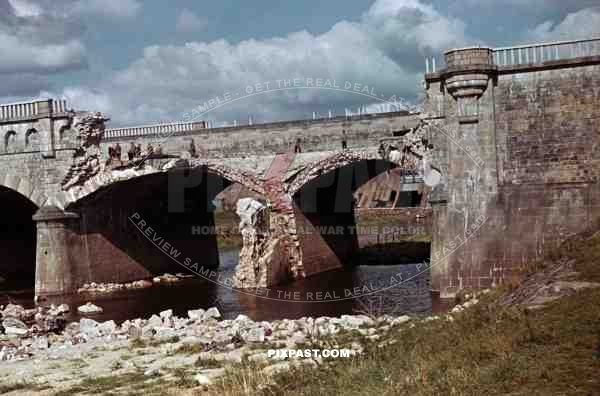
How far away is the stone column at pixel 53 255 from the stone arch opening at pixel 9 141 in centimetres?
276

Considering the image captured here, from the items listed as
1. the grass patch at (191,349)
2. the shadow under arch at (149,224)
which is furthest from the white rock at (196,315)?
the shadow under arch at (149,224)

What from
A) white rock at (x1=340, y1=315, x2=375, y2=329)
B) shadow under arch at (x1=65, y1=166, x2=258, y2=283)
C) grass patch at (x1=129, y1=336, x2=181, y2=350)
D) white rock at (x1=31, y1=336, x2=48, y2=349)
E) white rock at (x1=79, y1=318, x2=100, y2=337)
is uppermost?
shadow under arch at (x1=65, y1=166, x2=258, y2=283)

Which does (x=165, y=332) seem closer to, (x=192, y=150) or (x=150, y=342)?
(x=150, y=342)

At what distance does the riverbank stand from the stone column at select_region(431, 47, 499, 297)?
3.05 meters

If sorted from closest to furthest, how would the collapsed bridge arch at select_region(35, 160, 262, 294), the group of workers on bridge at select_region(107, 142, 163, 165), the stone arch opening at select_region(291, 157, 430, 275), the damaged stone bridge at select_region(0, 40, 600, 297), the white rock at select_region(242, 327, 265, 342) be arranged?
the white rock at select_region(242, 327, 265, 342) → the damaged stone bridge at select_region(0, 40, 600, 297) → the group of workers on bridge at select_region(107, 142, 163, 165) → the collapsed bridge arch at select_region(35, 160, 262, 294) → the stone arch opening at select_region(291, 157, 430, 275)

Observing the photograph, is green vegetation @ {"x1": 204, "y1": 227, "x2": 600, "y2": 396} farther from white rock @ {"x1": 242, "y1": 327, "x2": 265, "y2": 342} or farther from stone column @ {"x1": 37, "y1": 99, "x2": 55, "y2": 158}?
stone column @ {"x1": 37, "y1": 99, "x2": 55, "y2": 158}

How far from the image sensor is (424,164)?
2103cm

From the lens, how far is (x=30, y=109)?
2761 centimetres

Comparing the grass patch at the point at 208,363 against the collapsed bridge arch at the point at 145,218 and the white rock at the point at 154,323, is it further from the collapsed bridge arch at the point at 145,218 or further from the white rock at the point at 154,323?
the collapsed bridge arch at the point at 145,218

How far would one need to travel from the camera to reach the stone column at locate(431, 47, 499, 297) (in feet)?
63.3

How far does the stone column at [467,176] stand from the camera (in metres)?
19.3

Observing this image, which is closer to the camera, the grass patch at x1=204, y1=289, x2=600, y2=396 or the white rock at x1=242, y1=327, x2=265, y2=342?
the grass patch at x1=204, y1=289, x2=600, y2=396

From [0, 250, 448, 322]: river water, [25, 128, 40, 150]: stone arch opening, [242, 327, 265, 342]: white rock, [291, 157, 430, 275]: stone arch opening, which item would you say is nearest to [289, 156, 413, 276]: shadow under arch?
[291, 157, 430, 275]: stone arch opening

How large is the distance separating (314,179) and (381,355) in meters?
16.8
